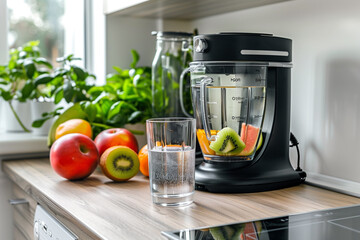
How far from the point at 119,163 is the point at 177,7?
22.9 inches

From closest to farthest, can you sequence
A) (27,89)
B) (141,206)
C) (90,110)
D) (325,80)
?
(141,206) < (325,80) < (90,110) < (27,89)

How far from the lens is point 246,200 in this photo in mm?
997

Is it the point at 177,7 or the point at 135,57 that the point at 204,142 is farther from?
the point at 135,57

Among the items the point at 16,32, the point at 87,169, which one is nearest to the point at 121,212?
the point at 87,169

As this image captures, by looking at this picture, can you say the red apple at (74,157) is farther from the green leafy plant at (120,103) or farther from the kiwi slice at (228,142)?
the kiwi slice at (228,142)

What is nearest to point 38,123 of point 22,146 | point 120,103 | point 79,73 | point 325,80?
point 22,146

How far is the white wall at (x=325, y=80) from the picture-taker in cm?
109

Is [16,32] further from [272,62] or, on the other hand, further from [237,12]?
[272,62]

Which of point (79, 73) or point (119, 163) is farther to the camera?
point (79, 73)

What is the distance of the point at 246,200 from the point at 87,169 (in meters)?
0.42

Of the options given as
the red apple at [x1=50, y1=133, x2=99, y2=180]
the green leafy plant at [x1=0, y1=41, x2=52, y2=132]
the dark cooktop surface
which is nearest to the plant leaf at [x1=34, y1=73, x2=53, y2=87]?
the green leafy plant at [x1=0, y1=41, x2=52, y2=132]

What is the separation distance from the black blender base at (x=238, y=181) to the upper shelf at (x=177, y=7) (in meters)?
0.50

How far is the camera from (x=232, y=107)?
1061 millimetres

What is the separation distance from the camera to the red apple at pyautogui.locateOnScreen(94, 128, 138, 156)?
1.31 m
